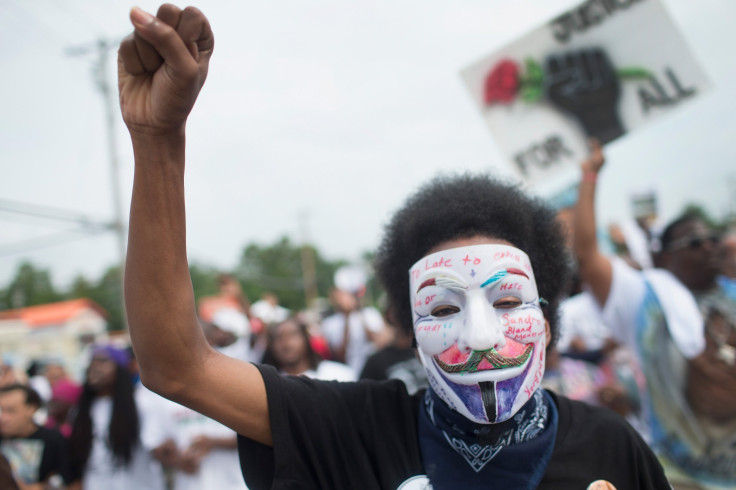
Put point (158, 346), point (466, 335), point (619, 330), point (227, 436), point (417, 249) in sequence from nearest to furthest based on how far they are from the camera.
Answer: point (158, 346)
point (466, 335)
point (417, 249)
point (619, 330)
point (227, 436)

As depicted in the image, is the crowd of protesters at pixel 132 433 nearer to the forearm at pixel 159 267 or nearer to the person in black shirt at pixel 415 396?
the person in black shirt at pixel 415 396

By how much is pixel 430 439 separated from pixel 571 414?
45 cm

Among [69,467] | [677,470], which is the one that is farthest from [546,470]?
[69,467]

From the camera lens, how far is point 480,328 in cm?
151

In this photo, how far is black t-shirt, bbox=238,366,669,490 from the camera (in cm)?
150

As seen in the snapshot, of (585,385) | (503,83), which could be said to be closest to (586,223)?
(503,83)

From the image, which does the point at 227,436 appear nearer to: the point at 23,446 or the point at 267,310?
the point at 23,446

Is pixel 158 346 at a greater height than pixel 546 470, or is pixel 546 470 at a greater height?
pixel 158 346

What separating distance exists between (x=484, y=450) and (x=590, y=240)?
5.89 feet

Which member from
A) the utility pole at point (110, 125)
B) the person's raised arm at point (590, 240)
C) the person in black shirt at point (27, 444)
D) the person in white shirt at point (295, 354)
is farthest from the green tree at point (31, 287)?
the person's raised arm at point (590, 240)

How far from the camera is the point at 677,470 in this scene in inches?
131

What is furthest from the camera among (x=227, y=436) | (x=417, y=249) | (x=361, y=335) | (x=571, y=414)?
(x=361, y=335)

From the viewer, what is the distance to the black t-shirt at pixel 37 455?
3770mm

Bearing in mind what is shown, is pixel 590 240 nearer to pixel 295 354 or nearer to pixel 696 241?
pixel 696 241
